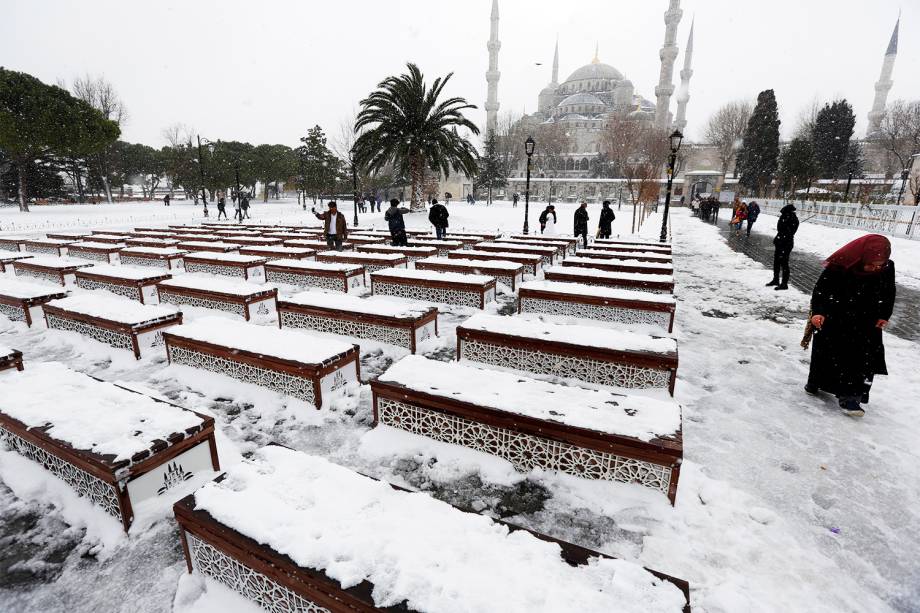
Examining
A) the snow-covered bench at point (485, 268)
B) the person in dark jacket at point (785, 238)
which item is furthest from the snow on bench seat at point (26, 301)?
the person in dark jacket at point (785, 238)

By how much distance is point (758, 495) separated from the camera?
3258mm

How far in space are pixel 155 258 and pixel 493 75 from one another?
72.5 metres

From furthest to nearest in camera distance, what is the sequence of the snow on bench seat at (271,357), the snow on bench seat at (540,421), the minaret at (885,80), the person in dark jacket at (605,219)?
the minaret at (885,80) → the person in dark jacket at (605,219) → the snow on bench seat at (271,357) → the snow on bench seat at (540,421)

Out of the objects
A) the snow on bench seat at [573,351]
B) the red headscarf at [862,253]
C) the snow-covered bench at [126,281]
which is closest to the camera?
the red headscarf at [862,253]

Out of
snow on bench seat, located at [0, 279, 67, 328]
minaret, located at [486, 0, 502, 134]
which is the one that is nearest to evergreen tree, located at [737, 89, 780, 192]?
minaret, located at [486, 0, 502, 134]

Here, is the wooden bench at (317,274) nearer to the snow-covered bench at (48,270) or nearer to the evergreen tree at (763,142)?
the snow-covered bench at (48,270)

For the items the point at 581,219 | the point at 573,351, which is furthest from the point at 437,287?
the point at 581,219

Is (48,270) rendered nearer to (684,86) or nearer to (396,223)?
(396,223)

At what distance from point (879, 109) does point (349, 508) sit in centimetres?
10305

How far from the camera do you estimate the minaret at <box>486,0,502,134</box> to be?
238ft

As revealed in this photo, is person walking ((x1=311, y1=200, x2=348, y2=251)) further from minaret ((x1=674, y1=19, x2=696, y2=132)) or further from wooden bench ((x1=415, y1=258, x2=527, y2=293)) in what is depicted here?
minaret ((x1=674, y1=19, x2=696, y2=132))

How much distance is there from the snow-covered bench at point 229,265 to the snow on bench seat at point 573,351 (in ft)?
22.9

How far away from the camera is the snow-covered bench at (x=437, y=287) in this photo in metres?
7.92

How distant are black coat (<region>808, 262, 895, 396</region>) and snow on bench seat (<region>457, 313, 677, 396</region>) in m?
1.47
